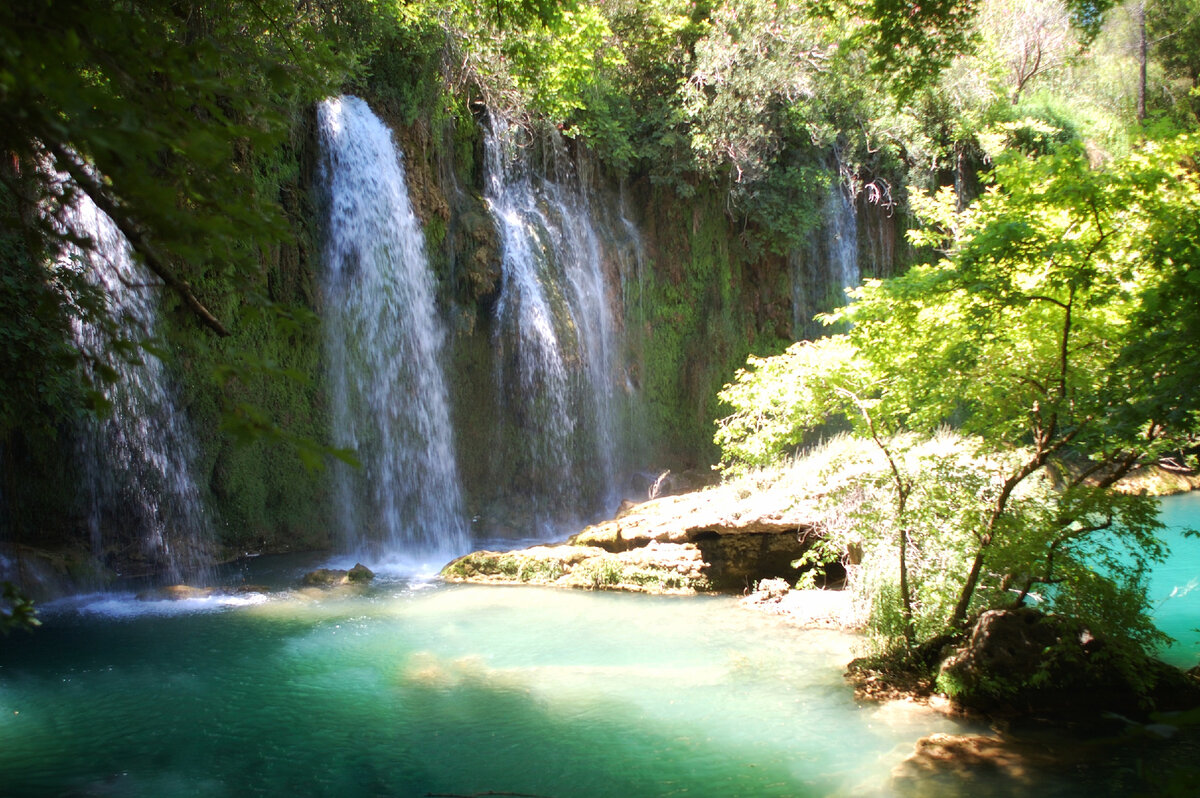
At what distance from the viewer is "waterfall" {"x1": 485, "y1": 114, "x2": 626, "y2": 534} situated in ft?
56.1

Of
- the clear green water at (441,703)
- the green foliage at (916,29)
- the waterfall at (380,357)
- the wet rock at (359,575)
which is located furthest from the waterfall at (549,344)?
the green foliage at (916,29)

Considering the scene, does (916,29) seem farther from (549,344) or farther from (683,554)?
(549,344)

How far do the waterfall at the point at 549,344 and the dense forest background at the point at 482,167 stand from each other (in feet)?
1.75

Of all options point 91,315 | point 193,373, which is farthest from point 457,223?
point 91,315

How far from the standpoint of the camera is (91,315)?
339 centimetres

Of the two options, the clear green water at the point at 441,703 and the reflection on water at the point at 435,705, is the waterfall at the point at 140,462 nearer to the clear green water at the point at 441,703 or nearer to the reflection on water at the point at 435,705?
the clear green water at the point at 441,703

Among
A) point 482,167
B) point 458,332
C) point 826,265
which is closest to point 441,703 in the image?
point 458,332

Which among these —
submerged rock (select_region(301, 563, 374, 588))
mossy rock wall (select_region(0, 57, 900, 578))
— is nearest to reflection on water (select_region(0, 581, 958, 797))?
submerged rock (select_region(301, 563, 374, 588))

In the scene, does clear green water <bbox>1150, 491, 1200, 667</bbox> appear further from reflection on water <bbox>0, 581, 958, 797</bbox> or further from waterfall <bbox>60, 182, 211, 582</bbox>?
waterfall <bbox>60, 182, 211, 582</bbox>

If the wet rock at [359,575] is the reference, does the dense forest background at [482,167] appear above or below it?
above

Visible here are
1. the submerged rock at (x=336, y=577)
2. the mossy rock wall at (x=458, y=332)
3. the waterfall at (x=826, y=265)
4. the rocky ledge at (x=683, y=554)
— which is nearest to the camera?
the rocky ledge at (x=683, y=554)

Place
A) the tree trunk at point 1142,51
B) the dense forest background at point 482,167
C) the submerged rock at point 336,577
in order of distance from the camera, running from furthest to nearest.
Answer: the tree trunk at point 1142,51 → the submerged rock at point 336,577 → the dense forest background at point 482,167

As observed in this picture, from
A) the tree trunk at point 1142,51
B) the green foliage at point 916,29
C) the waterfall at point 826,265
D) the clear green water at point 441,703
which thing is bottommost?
the clear green water at point 441,703

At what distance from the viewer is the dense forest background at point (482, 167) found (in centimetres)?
272
